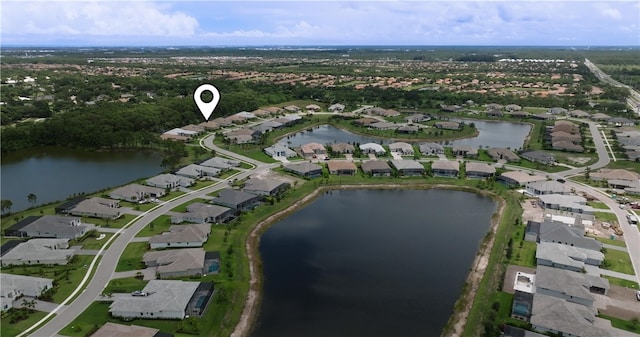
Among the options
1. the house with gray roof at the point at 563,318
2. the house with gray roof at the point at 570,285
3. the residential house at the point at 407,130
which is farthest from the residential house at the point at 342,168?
the house with gray roof at the point at 563,318

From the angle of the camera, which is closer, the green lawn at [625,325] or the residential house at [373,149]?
the green lawn at [625,325]

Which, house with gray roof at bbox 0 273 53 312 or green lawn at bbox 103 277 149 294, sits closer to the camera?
house with gray roof at bbox 0 273 53 312

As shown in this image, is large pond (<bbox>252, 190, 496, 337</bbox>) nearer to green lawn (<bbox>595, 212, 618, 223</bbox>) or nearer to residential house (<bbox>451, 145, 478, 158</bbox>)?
green lawn (<bbox>595, 212, 618, 223</bbox>)

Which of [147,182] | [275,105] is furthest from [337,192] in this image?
[275,105]

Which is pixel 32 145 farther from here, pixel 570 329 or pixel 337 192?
pixel 570 329

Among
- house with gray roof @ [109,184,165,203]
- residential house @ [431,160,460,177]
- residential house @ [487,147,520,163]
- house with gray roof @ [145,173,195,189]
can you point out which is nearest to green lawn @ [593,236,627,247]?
residential house @ [431,160,460,177]

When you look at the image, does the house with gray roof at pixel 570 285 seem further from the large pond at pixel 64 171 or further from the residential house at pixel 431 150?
the large pond at pixel 64 171
